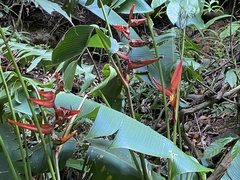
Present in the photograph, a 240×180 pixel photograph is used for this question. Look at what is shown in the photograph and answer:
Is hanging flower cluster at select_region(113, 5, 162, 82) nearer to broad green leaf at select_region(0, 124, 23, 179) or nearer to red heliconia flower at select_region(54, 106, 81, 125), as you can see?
red heliconia flower at select_region(54, 106, 81, 125)

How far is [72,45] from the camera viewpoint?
2.81 feet

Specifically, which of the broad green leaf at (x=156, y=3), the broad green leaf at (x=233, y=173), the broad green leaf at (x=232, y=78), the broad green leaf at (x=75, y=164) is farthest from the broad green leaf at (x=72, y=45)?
the broad green leaf at (x=232, y=78)

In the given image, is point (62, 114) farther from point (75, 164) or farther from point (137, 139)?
point (75, 164)

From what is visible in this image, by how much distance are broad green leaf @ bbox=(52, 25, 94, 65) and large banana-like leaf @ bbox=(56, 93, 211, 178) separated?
0.22 m

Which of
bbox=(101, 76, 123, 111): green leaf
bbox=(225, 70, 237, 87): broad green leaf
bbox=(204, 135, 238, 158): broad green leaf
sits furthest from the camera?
bbox=(225, 70, 237, 87): broad green leaf

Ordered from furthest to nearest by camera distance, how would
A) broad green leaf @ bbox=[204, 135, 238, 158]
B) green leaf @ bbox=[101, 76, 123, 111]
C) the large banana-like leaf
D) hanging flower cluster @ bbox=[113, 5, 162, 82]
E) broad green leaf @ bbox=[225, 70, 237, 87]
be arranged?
broad green leaf @ bbox=[225, 70, 237, 87] < broad green leaf @ bbox=[204, 135, 238, 158] < green leaf @ bbox=[101, 76, 123, 111] < hanging flower cluster @ bbox=[113, 5, 162, 82] < the large banana-like leaf

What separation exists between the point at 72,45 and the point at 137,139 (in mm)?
337

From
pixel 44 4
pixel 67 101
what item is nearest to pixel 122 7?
pixel 44 4

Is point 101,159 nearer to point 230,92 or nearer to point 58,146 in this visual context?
point 58,146

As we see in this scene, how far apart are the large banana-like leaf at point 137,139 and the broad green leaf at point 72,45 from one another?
0.71ft

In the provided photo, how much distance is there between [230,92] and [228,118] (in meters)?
0.48

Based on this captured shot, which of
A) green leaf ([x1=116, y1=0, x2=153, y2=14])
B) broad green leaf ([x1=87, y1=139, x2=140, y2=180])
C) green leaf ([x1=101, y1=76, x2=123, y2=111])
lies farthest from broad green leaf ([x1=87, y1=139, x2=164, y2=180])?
green leaf ([x1=116, y1=0, x2=153, y2=14])

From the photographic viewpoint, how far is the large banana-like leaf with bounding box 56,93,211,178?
611mm

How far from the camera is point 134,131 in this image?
0.65 metres
